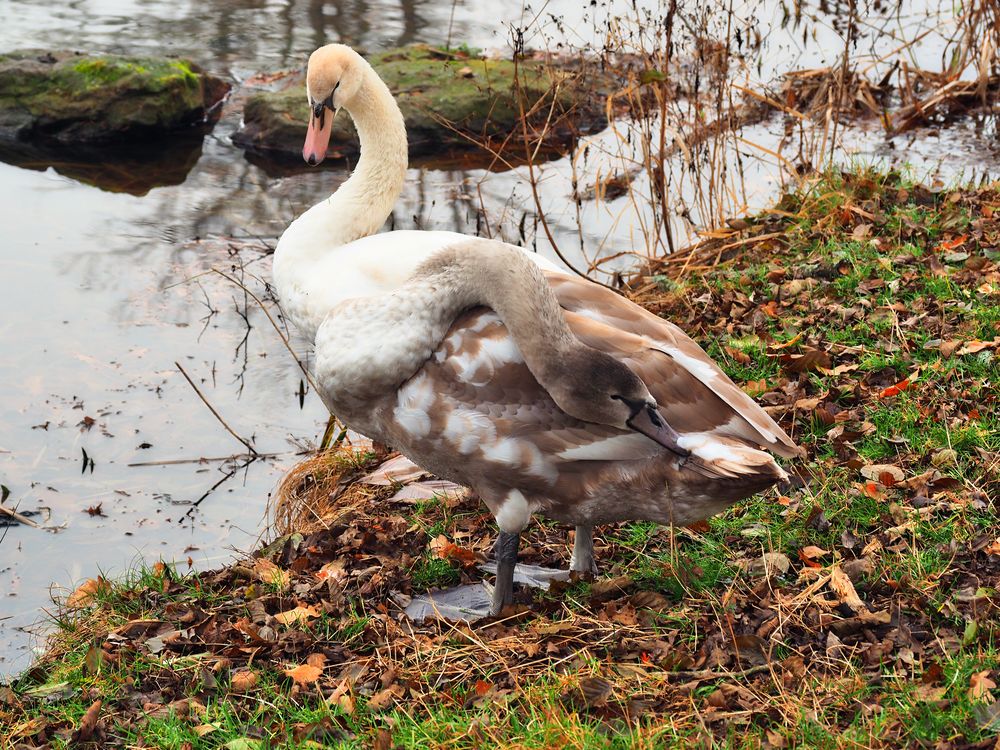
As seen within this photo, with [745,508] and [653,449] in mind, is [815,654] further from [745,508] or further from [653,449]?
[745,508]

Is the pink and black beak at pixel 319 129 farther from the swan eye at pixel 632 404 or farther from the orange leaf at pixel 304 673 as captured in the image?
the orange leaf at pixel 304 673

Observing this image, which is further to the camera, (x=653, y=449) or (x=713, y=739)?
(x=653, y=449)

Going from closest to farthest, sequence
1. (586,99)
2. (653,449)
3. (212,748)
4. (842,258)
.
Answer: (212,748) → (653,449) → (842,258) → (586,99)

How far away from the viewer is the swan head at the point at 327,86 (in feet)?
18.4

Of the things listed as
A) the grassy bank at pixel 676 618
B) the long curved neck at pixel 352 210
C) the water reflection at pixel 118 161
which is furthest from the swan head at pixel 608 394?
the water reflection at pixel 118 161

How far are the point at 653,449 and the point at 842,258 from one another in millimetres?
3436

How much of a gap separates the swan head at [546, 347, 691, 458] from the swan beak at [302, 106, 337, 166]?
2289mm

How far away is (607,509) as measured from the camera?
4.06m

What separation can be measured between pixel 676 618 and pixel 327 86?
3.20 m

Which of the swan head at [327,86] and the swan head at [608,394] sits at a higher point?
the swan head at [327,86]

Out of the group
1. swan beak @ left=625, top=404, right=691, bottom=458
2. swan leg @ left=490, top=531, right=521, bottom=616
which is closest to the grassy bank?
swan leg @ left=490, top=531, right=521, bottom=616

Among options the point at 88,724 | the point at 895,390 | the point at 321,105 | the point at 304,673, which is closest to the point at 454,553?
the point at 304,673

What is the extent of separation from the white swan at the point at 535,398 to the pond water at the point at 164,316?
1919 millimetres

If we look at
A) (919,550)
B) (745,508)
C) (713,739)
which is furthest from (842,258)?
(713,739)
